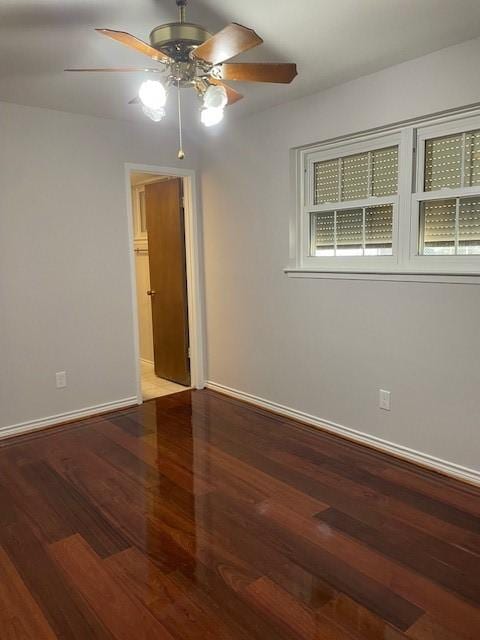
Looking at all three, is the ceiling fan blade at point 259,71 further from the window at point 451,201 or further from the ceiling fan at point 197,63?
the window at point 451,201

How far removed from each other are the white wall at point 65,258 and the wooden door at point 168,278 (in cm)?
57

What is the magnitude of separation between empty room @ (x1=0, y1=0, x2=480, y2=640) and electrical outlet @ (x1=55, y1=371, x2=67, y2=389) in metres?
0.02

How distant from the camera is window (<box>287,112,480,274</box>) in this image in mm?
2795

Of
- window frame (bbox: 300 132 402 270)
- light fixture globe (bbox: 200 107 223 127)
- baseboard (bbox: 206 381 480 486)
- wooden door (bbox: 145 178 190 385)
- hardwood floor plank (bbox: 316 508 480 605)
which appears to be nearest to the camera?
hardwood floor plank (bbox: 316 508 480 605)

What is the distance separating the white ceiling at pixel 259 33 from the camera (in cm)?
214

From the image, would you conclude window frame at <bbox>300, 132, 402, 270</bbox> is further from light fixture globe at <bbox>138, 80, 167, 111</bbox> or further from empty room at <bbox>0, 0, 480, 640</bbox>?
light fixture globe at <bbox>138, 80, 167, 111</bbox>

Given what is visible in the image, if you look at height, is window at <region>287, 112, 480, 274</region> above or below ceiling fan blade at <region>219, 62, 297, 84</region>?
below

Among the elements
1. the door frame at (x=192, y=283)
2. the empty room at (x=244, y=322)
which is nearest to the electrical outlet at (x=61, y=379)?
the empty room at (x=244, y=322)

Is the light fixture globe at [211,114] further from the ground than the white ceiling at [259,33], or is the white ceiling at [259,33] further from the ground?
the white ceiling at [259,33]

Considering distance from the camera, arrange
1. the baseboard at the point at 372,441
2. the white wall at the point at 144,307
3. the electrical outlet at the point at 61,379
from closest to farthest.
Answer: the baseboard at the point at 372,441 < the electrical outlet at the point at 61,379 < the white wall at the point at 144,307

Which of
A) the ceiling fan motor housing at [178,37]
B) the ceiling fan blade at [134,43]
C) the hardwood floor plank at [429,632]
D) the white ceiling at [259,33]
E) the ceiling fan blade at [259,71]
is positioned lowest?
the hardwood floor plank at [429,632]

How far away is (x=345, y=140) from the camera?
330 cm

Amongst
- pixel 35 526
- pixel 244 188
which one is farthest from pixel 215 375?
pixel 35 526

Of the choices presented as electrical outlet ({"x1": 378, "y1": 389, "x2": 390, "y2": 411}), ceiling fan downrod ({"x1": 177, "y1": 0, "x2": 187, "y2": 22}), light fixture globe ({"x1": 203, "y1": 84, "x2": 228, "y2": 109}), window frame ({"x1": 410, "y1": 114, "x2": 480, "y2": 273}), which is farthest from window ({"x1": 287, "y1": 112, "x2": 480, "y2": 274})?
ceiling fan downrod ({"x1": 177, "y1": 0, "x2": 187, "y2": 22})
